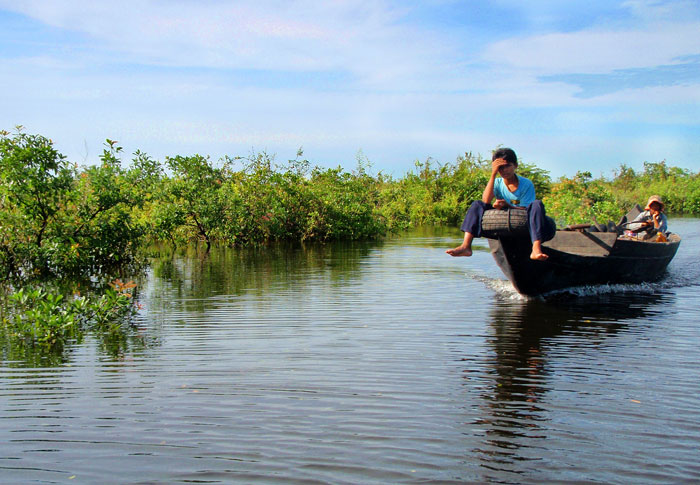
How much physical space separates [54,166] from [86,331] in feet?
20.8

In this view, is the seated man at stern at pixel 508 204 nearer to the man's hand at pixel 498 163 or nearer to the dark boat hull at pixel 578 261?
the man's hand at pixel 498 163

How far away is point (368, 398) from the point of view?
455 cm

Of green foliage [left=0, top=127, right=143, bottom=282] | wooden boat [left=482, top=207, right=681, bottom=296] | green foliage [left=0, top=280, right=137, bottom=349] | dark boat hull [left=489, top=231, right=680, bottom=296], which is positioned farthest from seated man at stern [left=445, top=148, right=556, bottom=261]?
green foliage [left=0, top=127, right=143, bottom=282]

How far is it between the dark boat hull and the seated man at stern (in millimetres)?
517

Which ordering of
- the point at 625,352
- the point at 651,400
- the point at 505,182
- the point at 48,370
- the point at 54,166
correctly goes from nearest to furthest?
1. the point at 651,400
2. the point at 48,370
3. the point at 625,352
4. the point at 505,182
5. the point at 54,166

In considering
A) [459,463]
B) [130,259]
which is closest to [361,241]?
[130,259]

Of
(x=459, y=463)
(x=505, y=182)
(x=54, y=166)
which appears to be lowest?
(x=459, y=463)

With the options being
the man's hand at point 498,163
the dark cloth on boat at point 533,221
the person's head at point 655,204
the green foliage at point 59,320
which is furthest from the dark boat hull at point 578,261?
the green foliage at point 59,320

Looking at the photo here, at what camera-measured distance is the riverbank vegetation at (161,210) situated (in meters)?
11.8

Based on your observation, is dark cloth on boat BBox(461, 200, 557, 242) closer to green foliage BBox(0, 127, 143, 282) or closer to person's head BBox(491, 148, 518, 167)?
person's head BBox(491, 148, 518, 167)

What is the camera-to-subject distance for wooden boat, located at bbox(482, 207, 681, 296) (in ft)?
28.2

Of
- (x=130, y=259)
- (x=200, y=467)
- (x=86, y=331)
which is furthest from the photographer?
(x=130, y=259)

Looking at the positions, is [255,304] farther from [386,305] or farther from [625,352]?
[625,352]

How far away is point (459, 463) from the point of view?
3434 millimetres
